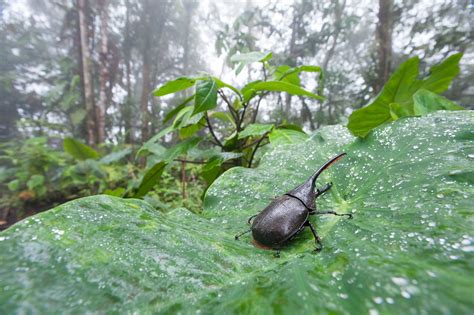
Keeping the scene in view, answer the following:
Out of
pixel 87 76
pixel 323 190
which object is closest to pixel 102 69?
pixel 87 76

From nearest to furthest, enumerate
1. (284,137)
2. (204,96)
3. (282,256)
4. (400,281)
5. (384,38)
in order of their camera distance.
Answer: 1. (400,281)
2. (282,256)
3. (204,96)
4. (284,137)
5. (384,38)

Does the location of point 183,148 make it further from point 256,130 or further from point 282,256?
point 282,256

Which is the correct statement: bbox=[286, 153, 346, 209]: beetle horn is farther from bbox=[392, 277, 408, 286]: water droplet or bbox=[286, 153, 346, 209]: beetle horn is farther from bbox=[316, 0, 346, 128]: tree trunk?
bbox=[316, 0, 346, 128]: tree trunk

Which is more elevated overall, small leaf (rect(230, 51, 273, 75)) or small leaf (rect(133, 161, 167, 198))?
small leaf (rect(230, 51, 273, 75))

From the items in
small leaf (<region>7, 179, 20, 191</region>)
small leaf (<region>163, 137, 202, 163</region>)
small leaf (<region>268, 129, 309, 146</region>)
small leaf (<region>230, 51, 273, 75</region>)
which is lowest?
small leaf (<region>7, 179, 20, 191</region>)

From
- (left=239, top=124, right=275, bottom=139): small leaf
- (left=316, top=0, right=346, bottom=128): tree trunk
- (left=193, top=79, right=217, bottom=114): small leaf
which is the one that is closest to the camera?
(left=193, top=79, right=217, bottom=114): small leaf

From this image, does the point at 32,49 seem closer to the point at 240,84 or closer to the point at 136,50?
the point at 136,50

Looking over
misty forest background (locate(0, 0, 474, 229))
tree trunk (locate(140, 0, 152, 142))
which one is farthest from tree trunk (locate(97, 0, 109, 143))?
tree trunk (locate(140, 0, 152, 142))

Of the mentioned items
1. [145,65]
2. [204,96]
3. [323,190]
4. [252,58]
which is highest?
[145,65]
